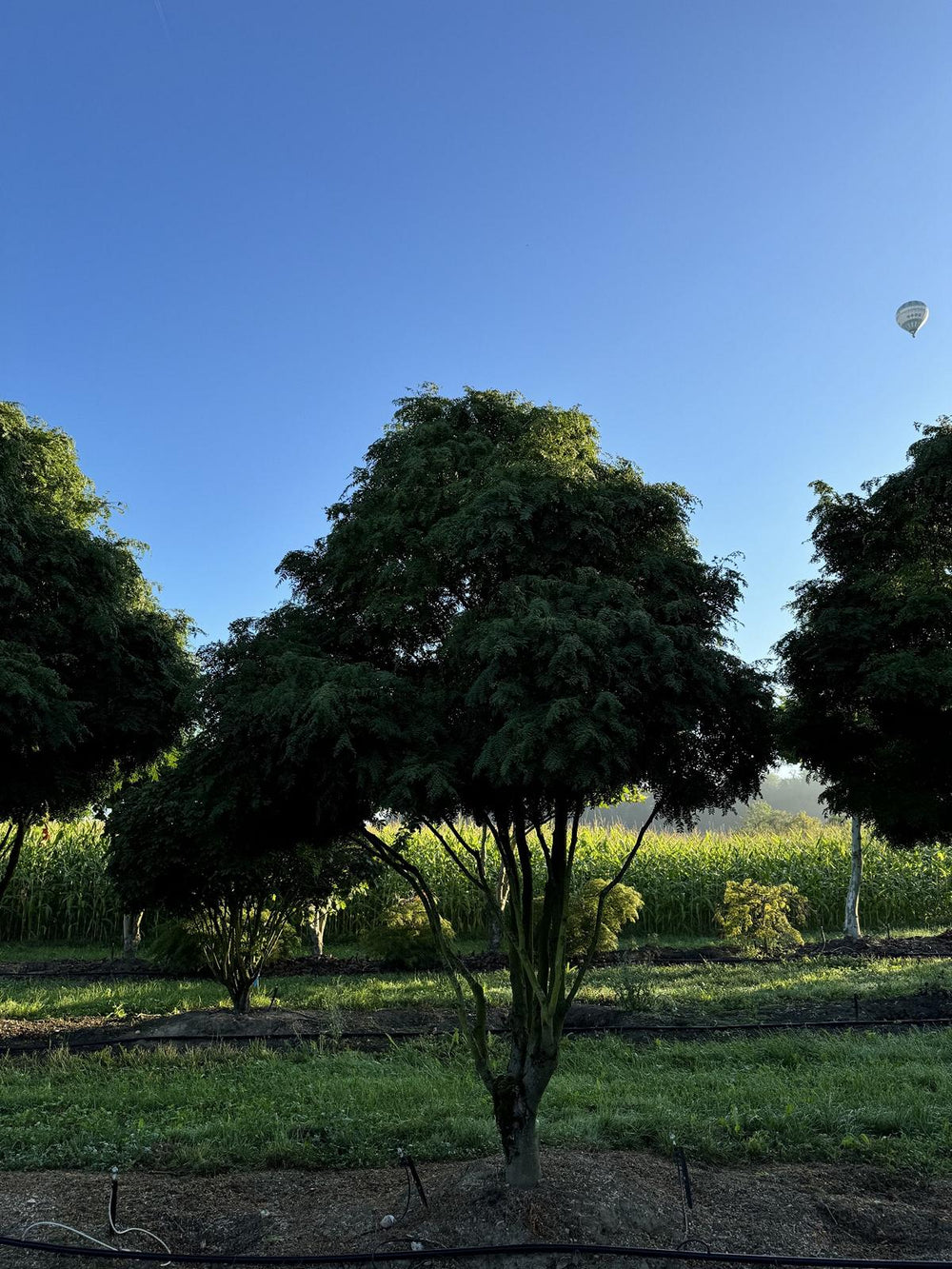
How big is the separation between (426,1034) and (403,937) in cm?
480

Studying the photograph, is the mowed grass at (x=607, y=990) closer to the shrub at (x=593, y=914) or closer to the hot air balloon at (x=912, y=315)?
the shrub at (x=593, y=914)

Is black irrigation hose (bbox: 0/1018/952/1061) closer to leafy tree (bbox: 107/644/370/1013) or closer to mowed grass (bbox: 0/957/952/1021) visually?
mowed grass (bbox: 0/957/952/1021)

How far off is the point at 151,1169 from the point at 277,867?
4.33 m

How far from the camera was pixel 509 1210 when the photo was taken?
4.39 meters

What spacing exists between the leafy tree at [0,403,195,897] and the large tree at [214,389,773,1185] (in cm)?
292

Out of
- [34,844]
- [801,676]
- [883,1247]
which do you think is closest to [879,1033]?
[801,676]

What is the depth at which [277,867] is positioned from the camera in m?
9.58

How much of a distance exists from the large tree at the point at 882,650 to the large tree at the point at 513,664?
1250 mm

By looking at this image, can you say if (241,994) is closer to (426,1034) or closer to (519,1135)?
(426,1034)

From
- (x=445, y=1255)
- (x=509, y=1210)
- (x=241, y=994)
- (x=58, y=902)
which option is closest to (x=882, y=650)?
(x=509, y=1210)

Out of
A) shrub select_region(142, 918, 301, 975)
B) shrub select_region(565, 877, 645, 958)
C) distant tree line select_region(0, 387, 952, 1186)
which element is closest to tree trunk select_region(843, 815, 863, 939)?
shrub select_region(565, 877, 645, 958)

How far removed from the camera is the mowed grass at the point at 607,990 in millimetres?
10305

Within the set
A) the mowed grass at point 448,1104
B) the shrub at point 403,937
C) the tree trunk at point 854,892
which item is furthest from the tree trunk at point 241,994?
the tree trunk at point 854,892

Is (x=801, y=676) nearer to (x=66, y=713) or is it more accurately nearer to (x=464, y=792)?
(x=464, y=792)
